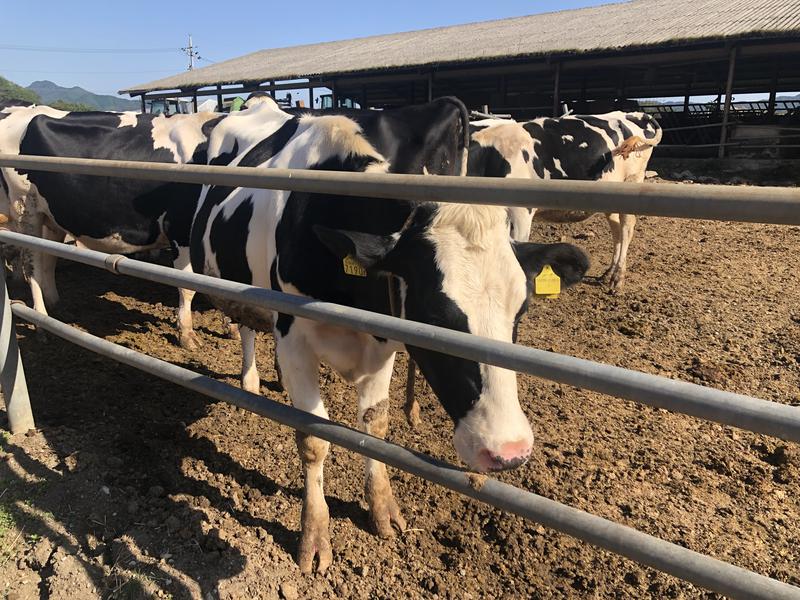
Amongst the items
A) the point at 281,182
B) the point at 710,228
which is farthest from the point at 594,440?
the point at 710,228

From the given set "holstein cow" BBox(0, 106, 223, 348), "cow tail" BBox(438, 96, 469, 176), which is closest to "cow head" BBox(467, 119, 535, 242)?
"holstein cow" BBox(0, 106, 223, 348)

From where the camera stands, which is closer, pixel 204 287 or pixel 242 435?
pixel 204 287

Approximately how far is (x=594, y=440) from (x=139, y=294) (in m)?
4.74

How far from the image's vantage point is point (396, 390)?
12.6 ft

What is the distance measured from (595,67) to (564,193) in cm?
1665

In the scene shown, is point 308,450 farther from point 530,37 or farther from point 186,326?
point 530,37

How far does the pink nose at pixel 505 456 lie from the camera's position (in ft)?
4.97

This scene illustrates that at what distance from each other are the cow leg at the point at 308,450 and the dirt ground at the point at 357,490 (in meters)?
0.09

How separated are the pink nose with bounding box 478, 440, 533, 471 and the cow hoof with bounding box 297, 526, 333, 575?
111 centimetres

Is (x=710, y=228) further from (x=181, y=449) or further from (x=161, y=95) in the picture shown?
(x=161, y=95)

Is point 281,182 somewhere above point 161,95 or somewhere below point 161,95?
below

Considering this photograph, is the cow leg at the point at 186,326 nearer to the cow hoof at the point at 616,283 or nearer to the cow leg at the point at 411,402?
the cow leg at the point at 411,402

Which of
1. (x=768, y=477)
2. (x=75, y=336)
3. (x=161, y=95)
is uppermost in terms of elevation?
(x=161, y=95)

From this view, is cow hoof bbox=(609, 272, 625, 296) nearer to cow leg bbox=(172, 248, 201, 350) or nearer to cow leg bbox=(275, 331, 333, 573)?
cow leg bbox=(172, 248, 201, 350)
